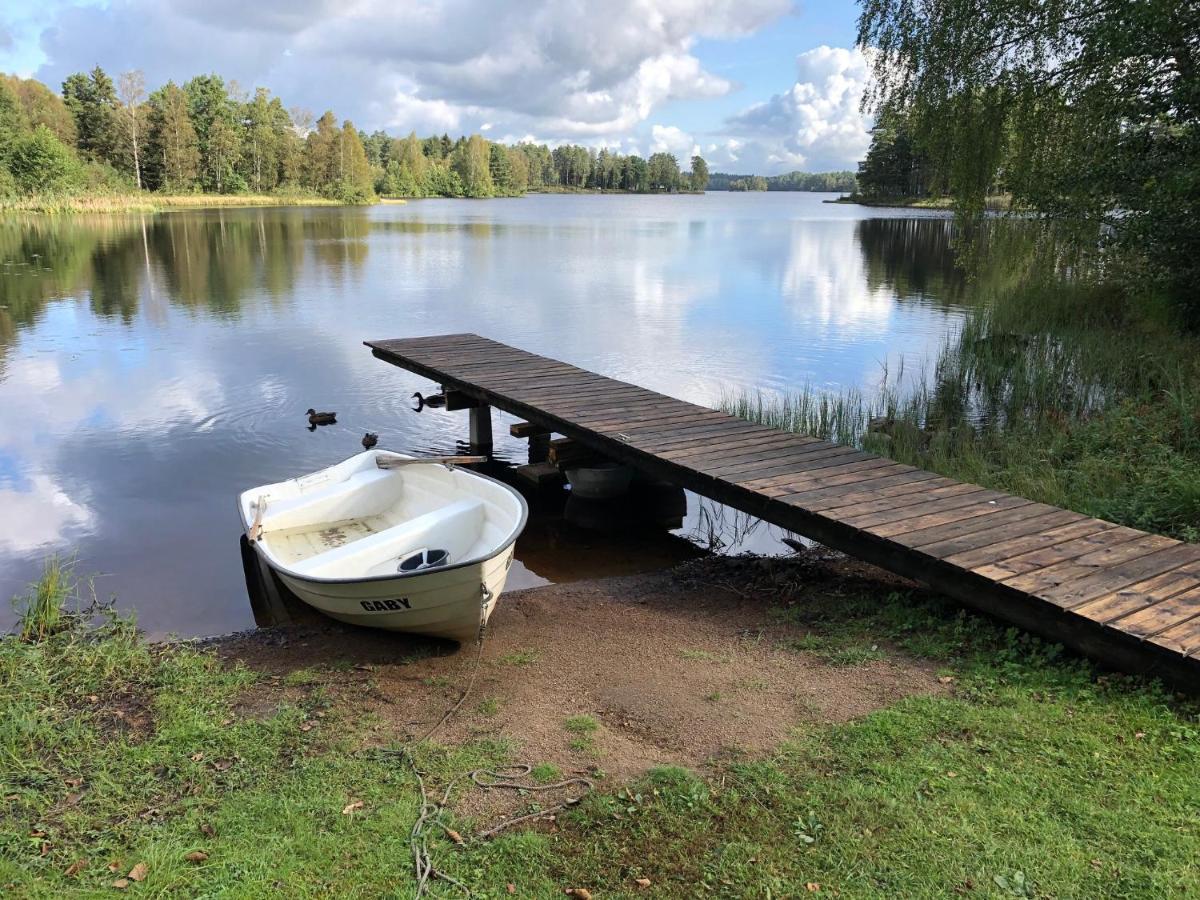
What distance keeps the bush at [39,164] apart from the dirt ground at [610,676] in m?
53.9

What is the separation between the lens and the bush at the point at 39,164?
48281 mm

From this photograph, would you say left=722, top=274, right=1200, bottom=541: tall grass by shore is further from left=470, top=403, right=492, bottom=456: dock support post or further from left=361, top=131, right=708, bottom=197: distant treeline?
left=361, top=131, right=708, bottom=197: distant treeline

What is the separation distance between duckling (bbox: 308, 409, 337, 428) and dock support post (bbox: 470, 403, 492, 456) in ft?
7.59

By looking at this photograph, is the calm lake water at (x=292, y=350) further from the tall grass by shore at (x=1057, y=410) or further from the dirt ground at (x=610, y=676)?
the tall grass by shore at (x=1057, y=410)

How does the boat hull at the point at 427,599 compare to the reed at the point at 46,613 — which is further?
the reed at the point at 46,613

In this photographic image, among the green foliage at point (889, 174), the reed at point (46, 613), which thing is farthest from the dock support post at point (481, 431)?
the green foliage at point (889, 174)

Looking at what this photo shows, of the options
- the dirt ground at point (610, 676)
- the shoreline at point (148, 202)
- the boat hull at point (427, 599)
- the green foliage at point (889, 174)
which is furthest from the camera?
the green foliage at point (889, 174)

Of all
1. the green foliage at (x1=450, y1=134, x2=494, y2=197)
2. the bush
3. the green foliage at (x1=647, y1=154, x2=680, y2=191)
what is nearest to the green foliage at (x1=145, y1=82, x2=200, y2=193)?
the bush

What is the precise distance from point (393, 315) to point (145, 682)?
1647 centimetres

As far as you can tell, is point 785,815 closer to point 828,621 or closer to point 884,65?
point 828,621

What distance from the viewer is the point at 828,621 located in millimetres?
5484

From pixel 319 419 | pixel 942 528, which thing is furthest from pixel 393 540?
pixel 319 419

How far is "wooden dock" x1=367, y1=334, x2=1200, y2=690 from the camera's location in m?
4.34

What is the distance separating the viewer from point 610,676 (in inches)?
191
